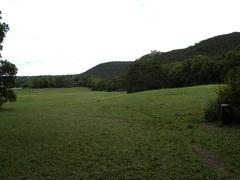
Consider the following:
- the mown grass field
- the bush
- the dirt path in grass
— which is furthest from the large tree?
the dirt path in grass

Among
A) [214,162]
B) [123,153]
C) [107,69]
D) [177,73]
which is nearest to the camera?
[214,162]

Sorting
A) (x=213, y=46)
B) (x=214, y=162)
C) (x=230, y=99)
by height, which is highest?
(x=213, y=46)

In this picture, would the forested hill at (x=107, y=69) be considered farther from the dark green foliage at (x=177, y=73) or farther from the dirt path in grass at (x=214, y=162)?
the dirt path in grass at (x=214, y=162)

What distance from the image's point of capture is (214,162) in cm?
879

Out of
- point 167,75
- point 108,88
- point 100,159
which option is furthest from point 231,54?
point 100,159

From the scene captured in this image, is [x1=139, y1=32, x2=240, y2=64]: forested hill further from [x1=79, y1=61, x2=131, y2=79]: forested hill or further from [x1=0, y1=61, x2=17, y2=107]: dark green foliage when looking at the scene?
[x1=0, y1=61, x2=17, y2=107]: dark green foliage

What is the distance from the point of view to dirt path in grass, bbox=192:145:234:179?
7676 mm

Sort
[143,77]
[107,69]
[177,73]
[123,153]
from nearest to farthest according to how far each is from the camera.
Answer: [123,153], [143,77], [177,73], [107,69]

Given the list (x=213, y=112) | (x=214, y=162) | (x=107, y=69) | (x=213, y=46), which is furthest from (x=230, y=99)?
(x=107, y=69)

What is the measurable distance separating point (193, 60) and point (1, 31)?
57.2m

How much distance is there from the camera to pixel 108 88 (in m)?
98.8

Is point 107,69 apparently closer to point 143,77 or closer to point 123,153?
point 143,77

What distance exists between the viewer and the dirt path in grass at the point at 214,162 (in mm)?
7676

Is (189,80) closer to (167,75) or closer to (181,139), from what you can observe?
(167,75)
